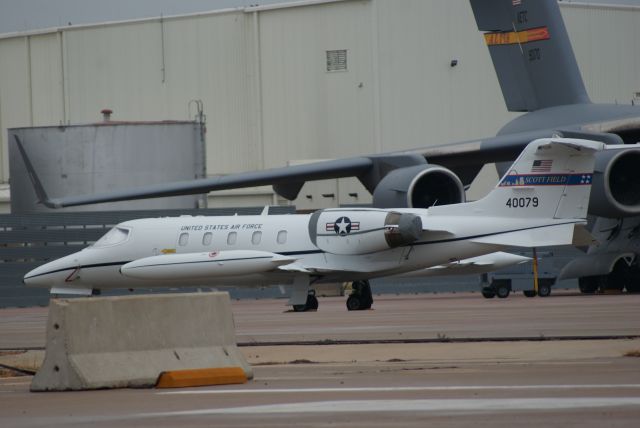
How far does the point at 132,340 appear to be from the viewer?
1099 cm

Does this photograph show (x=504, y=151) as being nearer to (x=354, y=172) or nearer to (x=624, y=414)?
(x=354, y=172)

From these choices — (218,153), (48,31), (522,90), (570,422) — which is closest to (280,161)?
(218,153)

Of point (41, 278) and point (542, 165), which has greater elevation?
point (542, 165)

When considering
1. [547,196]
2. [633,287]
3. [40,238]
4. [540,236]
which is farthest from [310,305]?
[40,238]

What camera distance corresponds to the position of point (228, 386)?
10.7m

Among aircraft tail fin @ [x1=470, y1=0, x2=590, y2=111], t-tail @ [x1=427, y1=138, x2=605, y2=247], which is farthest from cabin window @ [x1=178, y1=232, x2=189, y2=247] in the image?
aircraft tail fin @ [x1=470, y1=0, x2=590, y2=111]

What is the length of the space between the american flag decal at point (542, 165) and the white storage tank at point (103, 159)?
21973 mm

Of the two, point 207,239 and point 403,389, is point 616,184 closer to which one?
point 207,239

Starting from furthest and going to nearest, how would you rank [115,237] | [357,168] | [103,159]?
[103,159]
[115,237]
[357,168]

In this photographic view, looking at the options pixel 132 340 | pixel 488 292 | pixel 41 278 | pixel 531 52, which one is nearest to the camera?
pixel 132 340

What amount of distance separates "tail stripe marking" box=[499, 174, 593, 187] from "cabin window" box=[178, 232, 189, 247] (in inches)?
263

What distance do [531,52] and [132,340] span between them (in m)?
17.6

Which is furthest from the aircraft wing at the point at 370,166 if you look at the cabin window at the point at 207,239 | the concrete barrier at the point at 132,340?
the concrete barrier at the point at 132,340

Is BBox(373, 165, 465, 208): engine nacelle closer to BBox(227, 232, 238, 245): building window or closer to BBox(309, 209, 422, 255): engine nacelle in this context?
BBox(309, 209, 422, 255): engine nacelle
